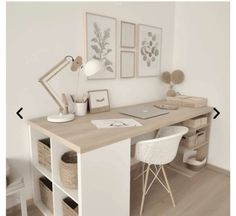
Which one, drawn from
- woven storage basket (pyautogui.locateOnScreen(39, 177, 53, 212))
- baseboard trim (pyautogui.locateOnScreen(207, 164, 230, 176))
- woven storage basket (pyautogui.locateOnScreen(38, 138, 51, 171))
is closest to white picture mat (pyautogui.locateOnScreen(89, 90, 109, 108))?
woven storage basket (pyautogui.locateOnScreen(38, 138, 51, 171))

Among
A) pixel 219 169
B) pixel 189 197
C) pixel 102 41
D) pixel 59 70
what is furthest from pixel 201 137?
pixel 59 70

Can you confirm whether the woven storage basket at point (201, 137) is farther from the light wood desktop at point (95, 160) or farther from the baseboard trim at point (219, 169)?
the light wood desktop at point (95, 160)

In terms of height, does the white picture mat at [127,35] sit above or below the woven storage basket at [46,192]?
above

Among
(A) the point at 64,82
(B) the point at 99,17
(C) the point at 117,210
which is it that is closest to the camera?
(C) the point at 117,210

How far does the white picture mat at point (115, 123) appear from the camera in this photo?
156 cm

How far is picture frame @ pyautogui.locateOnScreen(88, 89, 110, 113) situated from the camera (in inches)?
76.6

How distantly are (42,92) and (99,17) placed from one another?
2.79 feet

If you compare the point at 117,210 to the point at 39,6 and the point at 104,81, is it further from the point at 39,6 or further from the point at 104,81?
the point at 39,6

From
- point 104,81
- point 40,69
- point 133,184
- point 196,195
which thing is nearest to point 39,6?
point 40,69

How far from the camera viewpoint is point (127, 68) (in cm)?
229

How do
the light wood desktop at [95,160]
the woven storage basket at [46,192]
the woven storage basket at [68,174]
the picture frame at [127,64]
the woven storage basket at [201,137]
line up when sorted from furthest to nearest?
the woven storage basket at [201,137] → the picture frame at [127,64] → the woven storage basket at [46,192] → the woven storage basket at [68,174] → the light wood desktop at [95,160]

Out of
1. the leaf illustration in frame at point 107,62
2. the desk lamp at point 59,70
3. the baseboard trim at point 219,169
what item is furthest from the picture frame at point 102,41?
the baseboard trim at point 219,169

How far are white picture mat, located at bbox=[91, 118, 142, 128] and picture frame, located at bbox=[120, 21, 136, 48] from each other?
88 centimetres

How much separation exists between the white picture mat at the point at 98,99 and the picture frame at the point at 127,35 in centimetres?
56
